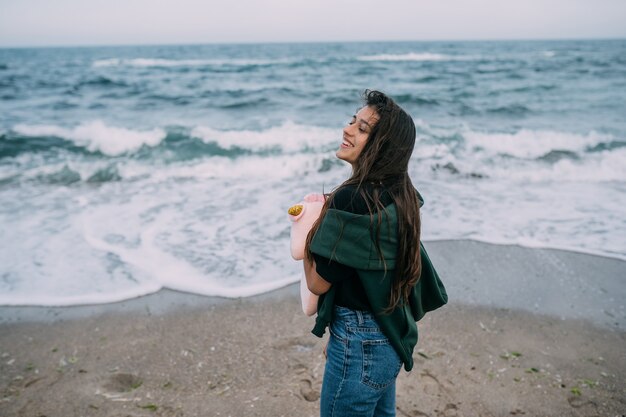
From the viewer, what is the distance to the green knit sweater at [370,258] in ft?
5.77

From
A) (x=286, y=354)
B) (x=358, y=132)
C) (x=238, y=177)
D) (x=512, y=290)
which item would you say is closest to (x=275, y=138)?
(x=238, y=177)

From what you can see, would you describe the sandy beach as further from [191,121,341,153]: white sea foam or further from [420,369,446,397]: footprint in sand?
[191,121,341,153]: white sea foam

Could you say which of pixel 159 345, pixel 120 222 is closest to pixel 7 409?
pixel 159 345

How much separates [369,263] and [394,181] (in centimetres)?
35

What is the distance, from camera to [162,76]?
28672 mm

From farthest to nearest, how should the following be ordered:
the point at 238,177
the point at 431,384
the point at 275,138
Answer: the point at 275,138
the point at 238,177
the point at 431,384

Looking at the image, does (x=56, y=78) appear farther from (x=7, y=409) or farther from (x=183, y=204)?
(x=7, y=409)

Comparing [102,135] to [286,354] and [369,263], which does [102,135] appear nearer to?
[286,354]

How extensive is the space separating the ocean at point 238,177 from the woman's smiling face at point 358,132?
11.4 ft

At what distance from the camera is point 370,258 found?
1804 mm

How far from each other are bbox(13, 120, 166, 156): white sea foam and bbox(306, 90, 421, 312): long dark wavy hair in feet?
36.9

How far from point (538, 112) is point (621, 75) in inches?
556

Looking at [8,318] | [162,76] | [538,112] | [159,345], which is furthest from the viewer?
[162,76]

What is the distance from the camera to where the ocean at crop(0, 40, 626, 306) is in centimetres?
586
